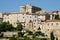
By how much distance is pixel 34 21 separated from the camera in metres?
41.7

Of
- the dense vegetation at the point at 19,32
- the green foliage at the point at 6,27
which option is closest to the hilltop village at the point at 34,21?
the dense vegetation at the point at 19,32

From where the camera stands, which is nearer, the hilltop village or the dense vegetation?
the dense vegetation

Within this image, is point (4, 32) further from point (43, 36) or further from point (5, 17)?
point (5, 17)

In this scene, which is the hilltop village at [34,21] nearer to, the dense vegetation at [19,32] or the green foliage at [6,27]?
the dense vegetation at [19,32]

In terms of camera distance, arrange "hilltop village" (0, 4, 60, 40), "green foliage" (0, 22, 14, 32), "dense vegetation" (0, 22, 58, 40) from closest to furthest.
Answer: "dense vegetation" (0, 22, 58, 40), "hilltop village" (0, 4, 60, 40), "green foliage" (0, 22, 14, 32)

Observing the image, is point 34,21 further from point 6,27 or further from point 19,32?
point 19,32

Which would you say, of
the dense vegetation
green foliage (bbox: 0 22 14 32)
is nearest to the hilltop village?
the dense vegetation

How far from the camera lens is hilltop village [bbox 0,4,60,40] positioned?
36.3 m

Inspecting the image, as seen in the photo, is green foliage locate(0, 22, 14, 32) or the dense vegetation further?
green foliage locate(0, 22, 14, 32)

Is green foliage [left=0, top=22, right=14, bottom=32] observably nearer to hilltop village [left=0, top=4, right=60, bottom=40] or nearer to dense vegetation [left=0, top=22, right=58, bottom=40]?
dense vegetation [left=0, top=22, right=58, bottom=40]

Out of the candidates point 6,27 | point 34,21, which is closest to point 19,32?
point 6,27

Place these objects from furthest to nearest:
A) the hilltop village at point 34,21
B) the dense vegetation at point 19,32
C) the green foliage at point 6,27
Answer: the green foliage at point 6,27
the hilltop village at point 34,21
the dense vegetation at point 19,32

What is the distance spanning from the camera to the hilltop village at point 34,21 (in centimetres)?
3628

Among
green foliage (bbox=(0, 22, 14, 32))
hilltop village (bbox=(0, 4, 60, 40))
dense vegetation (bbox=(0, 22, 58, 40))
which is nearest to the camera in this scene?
dense vegetation (bbox=(0, 22, 58, 40))
